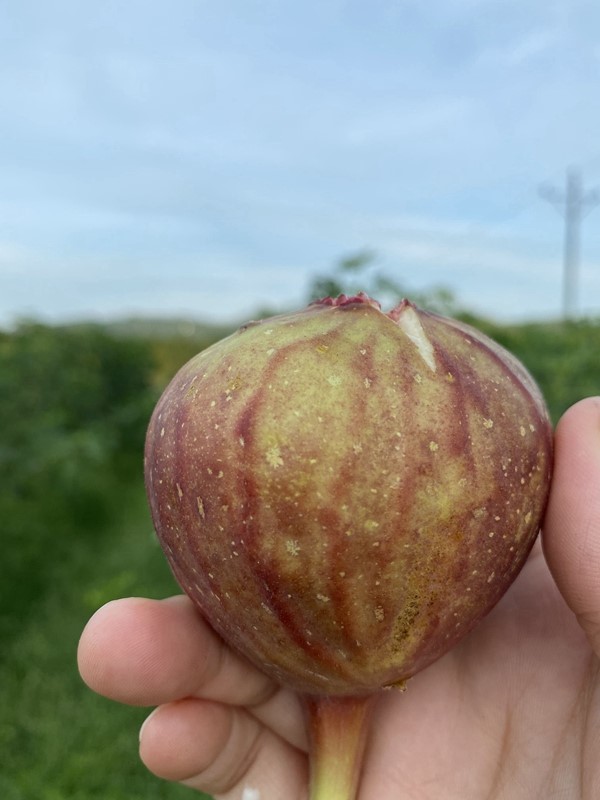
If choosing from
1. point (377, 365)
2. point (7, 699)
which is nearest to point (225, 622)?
point (377, 365)

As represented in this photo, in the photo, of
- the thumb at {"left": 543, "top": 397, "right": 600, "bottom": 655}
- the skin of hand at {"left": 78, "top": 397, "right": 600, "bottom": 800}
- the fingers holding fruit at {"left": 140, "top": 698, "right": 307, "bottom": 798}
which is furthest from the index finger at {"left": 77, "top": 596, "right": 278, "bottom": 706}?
the thumb at {"left": 543, "top": 397, "right": 600, "bottom": 655}

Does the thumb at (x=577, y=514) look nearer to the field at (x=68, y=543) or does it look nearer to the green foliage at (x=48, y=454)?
the field at (x=68, y=543)

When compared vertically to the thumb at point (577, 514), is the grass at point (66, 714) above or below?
below

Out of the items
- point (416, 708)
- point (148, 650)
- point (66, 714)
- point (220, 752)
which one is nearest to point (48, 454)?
point (66, 714)

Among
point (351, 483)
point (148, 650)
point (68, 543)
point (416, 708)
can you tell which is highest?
point (351, 483)

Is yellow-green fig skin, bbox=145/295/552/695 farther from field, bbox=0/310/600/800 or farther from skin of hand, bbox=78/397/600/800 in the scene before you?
field, bbox=0/310/600/800

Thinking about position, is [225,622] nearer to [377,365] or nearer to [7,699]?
[377,365]

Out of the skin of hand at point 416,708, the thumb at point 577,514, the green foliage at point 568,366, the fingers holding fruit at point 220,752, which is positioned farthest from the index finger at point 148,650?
the green foliage at point 568,366

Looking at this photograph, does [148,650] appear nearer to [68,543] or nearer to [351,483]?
[351,483]
